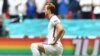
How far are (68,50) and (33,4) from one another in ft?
6.84

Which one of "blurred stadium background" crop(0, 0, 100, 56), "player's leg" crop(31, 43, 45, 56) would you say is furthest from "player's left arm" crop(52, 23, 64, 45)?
"blurred stadium background" crop(0, 0, 100, 56)

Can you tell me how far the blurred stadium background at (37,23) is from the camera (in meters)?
15.2

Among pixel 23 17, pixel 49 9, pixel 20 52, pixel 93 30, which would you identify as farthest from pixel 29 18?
pixel 49 9

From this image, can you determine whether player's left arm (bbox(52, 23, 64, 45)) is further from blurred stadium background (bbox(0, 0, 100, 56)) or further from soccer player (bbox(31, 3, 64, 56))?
blurred stadium background (bbox(0, 0, 100, 56))

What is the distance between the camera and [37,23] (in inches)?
611

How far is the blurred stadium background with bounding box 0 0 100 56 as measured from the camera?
15.2m

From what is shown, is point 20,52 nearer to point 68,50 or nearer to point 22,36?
point 22,36

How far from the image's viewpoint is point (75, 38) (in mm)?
15164

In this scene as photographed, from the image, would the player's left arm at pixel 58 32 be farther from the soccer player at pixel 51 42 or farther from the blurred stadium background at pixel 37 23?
the blurred stadium background at pixel 37 23

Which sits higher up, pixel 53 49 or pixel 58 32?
pixel 58 32

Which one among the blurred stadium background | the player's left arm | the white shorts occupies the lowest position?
the blurred stadium background

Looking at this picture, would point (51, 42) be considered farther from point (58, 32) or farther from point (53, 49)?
point (58, 32)

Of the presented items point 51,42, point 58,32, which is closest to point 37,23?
point 51,42

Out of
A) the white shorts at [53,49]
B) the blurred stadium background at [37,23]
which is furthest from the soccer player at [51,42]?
the blurred stadium background at [37,23]
